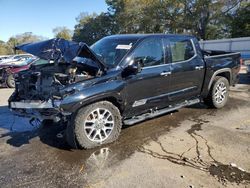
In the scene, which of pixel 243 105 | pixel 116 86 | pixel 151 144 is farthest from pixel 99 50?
pixel 243 105

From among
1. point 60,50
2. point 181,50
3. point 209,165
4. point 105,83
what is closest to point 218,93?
point 181,50

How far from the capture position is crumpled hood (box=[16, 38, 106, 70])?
4.80 meters

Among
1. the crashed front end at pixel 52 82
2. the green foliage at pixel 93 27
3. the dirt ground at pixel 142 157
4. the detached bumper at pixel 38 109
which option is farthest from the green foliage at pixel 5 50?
the detached bumper at pixel 38 109

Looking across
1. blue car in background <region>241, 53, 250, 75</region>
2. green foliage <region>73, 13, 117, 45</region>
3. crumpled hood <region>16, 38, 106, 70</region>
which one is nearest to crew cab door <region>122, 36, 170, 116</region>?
crumpled hood <region>16, 38, 106, 70</region>

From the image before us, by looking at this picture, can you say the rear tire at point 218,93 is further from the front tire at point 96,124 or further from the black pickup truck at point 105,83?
the front tire at point 96,124

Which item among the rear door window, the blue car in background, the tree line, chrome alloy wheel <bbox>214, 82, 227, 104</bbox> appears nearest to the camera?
the rear door window

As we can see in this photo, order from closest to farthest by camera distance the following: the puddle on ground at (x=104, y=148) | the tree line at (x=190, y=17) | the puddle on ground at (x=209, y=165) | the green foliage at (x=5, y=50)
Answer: the puddle on ground at (x=209, y=165), the puddle on ground at (x=104, y=148), the tree line at (x=190, y=17), the green foliage at (x=5, y=50)

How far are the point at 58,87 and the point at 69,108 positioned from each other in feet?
1.22

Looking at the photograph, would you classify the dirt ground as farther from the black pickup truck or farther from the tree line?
the tree line

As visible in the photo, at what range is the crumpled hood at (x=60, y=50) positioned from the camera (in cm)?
480

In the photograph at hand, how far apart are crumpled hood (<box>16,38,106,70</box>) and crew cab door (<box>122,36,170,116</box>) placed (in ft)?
2.29

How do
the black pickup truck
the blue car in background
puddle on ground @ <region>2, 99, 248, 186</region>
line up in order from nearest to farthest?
puddle on ground @ <region>2, 99, 248, 186</region> → the black pickup truck → the blue car in background

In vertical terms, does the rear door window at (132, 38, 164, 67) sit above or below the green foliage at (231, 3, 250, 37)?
below

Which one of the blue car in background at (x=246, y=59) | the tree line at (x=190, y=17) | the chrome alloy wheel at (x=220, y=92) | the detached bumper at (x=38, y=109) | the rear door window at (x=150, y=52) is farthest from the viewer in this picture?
the tree line at (x=190, y=17)
